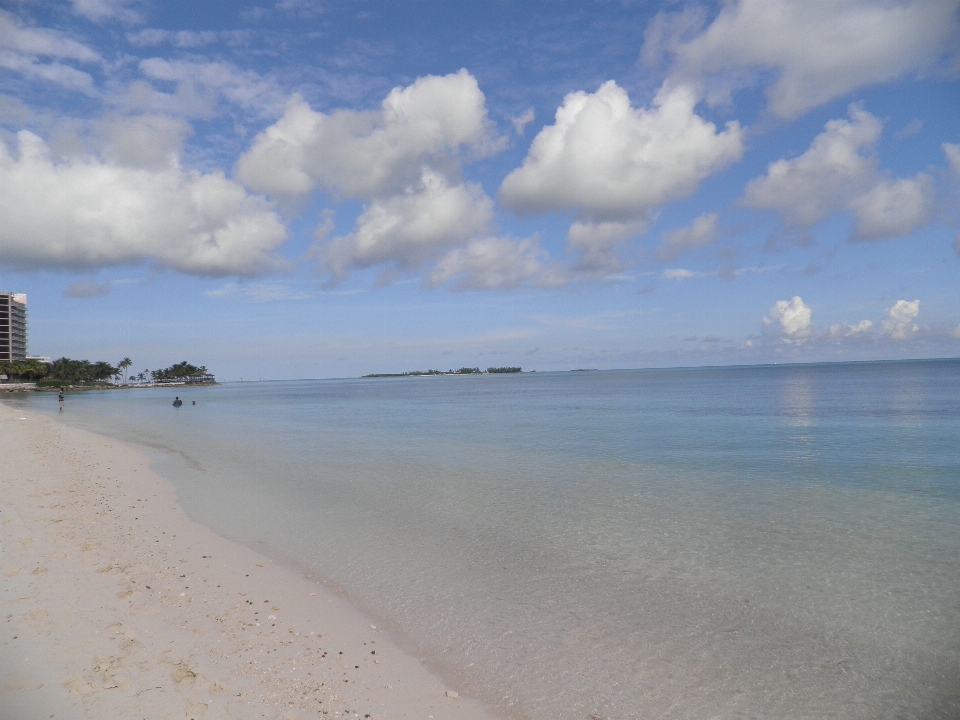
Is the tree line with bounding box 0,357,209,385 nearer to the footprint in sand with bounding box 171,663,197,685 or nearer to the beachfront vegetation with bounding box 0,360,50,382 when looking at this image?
the beachfront vegetation with bounding box 0,360,50,382

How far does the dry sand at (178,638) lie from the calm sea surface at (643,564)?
28.4 inches

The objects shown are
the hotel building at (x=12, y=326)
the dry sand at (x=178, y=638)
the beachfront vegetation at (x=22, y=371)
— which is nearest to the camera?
the dry sand at (x=178, y=638)

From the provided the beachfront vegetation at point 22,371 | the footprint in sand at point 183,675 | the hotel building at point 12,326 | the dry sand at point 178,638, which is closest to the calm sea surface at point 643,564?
the dry sand at point 178,638

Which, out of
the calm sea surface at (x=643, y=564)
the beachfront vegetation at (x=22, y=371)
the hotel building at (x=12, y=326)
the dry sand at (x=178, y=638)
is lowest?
the calm sea surface at (x=643, y=564)

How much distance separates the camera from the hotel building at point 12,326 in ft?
501

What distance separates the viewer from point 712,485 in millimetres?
17234

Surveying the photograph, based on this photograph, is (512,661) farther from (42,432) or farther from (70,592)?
(42,432)

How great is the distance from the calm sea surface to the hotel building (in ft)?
580

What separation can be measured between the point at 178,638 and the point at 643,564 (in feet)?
25.5

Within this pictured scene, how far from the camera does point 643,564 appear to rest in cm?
1027

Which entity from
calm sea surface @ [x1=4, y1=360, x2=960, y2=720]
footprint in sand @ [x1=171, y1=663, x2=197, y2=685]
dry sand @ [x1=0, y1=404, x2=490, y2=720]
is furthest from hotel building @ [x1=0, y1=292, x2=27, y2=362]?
footprint in sand @ [x1=171, y1=663, x2=197, y2=685]

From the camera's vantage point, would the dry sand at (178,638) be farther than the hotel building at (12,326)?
No

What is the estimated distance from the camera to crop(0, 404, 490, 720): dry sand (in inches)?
213

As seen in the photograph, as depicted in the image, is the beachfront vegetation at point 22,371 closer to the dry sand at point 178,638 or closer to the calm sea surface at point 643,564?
the calm sea surface at point 643,564
